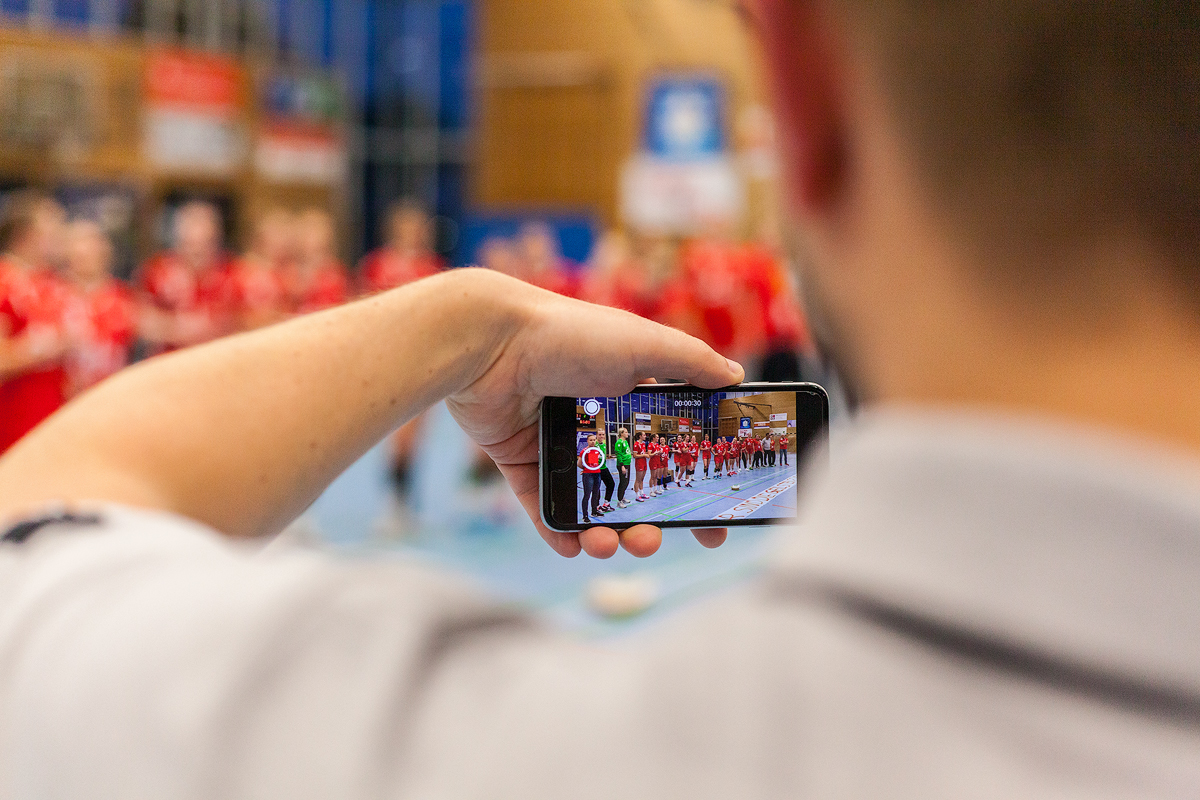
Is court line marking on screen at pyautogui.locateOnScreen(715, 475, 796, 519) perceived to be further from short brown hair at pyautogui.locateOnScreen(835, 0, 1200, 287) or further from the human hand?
short brown hair at pyautogui.locateOnScreen(835, 0, 1200, 287)

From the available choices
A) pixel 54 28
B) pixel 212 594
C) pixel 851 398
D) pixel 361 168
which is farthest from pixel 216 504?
pixel 361 168

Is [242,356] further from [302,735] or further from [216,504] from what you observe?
[302,735]

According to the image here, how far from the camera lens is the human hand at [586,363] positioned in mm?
884

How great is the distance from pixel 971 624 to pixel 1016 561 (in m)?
0.02

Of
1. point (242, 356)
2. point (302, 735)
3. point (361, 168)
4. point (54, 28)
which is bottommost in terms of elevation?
→ point (302, 735)

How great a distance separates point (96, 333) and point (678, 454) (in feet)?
18.5

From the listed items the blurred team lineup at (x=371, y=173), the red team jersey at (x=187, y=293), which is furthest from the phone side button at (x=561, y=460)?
the red team jersey at (x=187, y=293)

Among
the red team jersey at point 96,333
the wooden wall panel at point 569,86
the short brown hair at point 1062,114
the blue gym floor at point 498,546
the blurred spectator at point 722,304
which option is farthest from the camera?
the wooden wall panel at point 569,86

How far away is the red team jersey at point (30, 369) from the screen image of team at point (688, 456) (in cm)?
483

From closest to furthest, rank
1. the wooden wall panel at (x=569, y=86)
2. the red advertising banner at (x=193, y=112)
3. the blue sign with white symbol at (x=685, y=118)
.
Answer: the red advertising banner at (x=193, y=112) → the blue sign with white symbol at (x=685, y=118) → the wooden wall panel at (x=569, y=86)

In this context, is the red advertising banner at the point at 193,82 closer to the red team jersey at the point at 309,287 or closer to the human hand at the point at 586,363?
the red team jersey at the point at 309,287

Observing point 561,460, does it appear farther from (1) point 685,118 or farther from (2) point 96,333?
(1) point 685,118

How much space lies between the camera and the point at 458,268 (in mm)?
847

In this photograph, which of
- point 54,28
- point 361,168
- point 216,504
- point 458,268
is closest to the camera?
point 216,504
